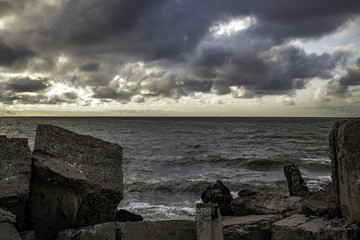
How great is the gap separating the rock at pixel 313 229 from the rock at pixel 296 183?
8.41 ft

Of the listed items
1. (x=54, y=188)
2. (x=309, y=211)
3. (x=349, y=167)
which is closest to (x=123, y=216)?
(x=54, y=188)

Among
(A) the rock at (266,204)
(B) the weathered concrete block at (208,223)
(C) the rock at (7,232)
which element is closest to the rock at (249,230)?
(B) the weathered concrete block at (208,223)

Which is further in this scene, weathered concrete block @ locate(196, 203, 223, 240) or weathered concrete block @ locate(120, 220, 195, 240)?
weathered concrete block @ locate(120, 220, 195, 240)

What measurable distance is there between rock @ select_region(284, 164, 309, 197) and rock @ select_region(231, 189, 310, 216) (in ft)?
5.39

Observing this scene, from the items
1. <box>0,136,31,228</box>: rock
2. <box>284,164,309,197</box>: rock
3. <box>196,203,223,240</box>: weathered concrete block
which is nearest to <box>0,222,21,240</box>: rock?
<box>0,136,31,228</box>: rock

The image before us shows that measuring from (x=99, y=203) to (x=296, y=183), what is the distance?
4.66 meters

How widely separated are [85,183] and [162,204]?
4.23 metres

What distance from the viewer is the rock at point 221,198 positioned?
539 cm

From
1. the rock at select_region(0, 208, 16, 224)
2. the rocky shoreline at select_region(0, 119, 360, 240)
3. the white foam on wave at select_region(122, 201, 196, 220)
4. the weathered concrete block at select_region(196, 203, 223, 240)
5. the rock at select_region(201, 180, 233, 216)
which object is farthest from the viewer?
the white foam on wave at select_region(122, 201, 196, 220)

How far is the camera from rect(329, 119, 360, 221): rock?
12.5 feet

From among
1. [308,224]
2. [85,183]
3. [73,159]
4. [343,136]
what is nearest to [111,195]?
[85,183]

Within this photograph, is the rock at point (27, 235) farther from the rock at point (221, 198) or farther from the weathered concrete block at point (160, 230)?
the rock at point (221, 198)

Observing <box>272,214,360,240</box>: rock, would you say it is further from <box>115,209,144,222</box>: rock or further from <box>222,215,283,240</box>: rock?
<box>115,209,144,222</box>: rock

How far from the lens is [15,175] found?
11.6ft
